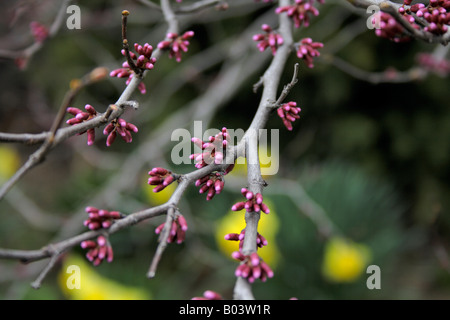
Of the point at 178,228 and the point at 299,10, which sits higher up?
the point at 299,10

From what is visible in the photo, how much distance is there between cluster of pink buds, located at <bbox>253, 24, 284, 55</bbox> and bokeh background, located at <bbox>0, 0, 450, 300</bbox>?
3.76ft

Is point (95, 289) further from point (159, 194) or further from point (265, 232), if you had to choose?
point (265, 232)

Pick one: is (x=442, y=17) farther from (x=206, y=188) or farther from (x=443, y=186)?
(x=443, y=186)

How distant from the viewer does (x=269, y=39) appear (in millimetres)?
1034

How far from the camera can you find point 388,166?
3350mm

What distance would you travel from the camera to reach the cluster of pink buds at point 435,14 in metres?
0.85

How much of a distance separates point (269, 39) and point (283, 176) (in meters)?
2.10

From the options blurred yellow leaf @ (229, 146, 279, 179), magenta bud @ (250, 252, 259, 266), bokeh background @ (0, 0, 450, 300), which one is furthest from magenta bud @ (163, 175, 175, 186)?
blurred yellow leaf @ (229, 146, 279, 179)

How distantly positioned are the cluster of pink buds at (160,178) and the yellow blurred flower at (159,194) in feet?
5.43

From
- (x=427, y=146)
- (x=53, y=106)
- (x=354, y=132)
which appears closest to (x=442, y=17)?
(x=354, y=132)

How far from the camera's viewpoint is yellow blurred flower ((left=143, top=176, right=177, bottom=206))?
2.51 meters

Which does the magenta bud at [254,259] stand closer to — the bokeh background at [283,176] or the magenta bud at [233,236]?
the magenta bud at [233,236]

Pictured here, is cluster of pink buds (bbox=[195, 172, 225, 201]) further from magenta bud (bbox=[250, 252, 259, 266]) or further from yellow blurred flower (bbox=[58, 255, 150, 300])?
yellow blurred flower (bbox=[58, 255, 150, 300])

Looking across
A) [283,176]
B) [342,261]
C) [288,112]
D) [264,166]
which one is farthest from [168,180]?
[283,176]
